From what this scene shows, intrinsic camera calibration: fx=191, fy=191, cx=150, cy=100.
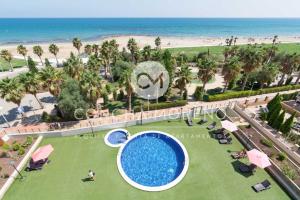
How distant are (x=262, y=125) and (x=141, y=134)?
1919cm

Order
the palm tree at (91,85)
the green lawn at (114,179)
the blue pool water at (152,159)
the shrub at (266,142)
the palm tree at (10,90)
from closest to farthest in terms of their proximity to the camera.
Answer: the green lawn at (114,179) < the blue pool water at (152,159) < the shrub at (266,142) < the palm tree at (91,85) < the palm tree at (10,90)

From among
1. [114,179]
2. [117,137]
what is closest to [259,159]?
[114,179]

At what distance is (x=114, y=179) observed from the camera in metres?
21.7

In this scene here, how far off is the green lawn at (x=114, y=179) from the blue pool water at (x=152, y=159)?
1366 mm

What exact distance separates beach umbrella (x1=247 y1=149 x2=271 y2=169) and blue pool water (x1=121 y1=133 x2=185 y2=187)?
7.92 meters

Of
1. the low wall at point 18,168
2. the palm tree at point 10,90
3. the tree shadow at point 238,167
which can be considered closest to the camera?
the low wall at point 18,168

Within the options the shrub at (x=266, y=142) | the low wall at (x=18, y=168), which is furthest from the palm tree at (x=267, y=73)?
the low wall at (x=18, y=168)

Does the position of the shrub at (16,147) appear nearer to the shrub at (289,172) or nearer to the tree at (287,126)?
the shrub at (289,172)

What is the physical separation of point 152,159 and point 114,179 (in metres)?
5.58

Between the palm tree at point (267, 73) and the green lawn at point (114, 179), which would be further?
the palm tree at point (267, 73)

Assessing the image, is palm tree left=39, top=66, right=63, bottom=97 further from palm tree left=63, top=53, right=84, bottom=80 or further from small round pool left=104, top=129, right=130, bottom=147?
small round pool left=104, top=129, right=130, bottom=147

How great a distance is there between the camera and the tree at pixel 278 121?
2880cm

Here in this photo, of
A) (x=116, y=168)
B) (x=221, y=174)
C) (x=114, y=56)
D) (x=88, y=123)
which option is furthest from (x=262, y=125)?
(x=114, y=56)

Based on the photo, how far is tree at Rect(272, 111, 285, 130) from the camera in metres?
28.8
